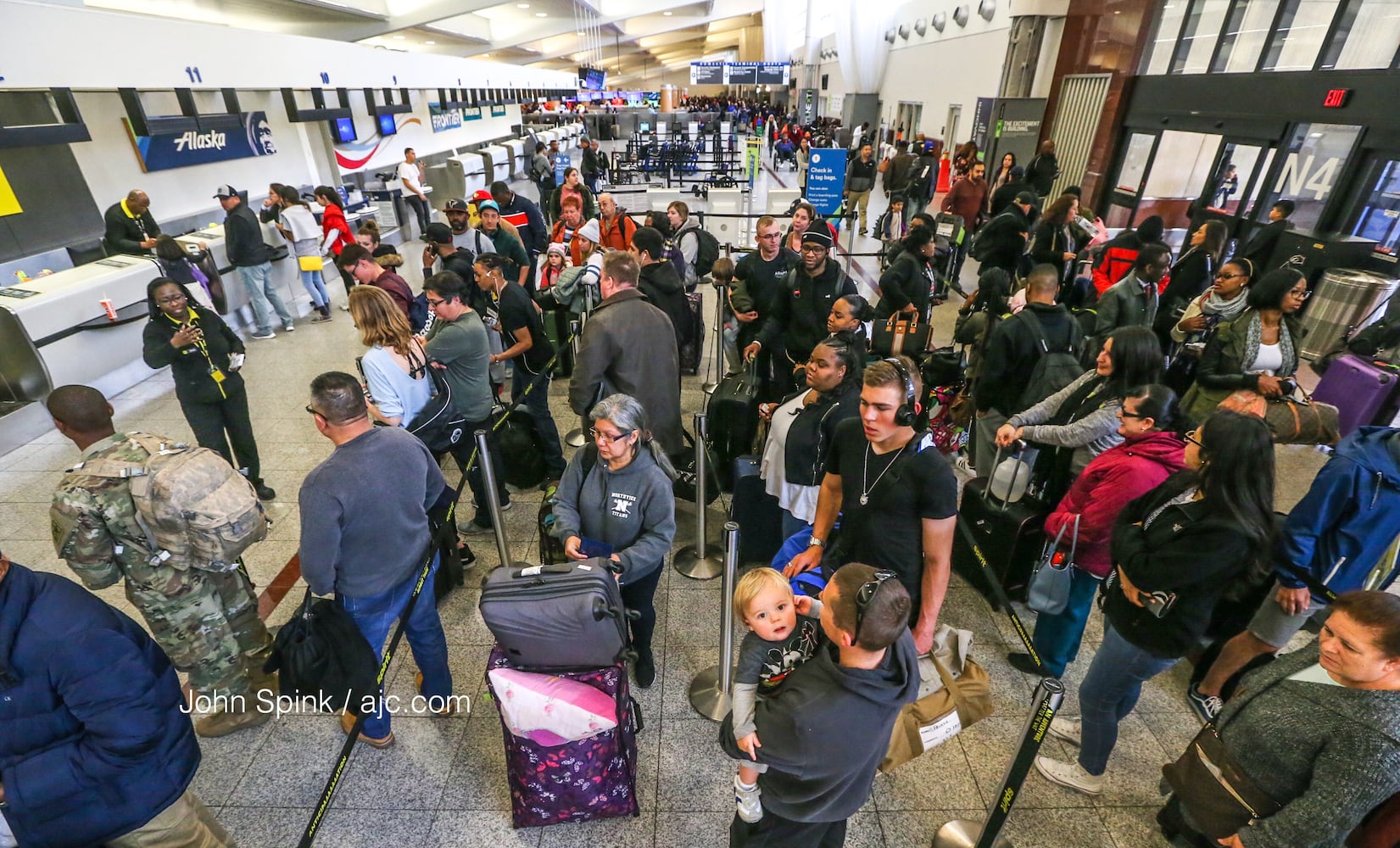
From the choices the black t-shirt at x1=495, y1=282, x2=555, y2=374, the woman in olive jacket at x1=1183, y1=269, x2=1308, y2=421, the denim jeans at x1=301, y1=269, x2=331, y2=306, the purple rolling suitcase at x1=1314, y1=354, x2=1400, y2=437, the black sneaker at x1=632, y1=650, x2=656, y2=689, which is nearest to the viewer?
the black sneaker at x1=632, y1=650, x2=656, y2=689

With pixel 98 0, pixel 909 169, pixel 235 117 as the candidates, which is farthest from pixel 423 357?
pixel 909 169

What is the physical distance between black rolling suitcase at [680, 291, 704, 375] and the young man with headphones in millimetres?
3356

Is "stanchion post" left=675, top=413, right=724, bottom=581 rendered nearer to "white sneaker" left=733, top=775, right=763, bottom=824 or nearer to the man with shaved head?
"white sneaker" left=733, top=775, right=763, bottom=824

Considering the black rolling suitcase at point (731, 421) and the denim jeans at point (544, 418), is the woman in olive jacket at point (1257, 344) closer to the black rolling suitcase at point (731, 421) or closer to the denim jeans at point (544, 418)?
the black rolling suitcase at point (731, 421)

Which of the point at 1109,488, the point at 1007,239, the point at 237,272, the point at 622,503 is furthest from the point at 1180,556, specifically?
the point at 237,272

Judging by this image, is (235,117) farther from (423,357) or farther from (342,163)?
(423,357)

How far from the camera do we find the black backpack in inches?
149

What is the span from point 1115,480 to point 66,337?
8308 millimetres

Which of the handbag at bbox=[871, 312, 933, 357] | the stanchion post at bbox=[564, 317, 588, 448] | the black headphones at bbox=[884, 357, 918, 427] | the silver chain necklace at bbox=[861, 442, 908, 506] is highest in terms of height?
the black headphones at bbox=[884, 357, 918, 427]

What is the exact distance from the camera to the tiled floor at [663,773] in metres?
2.52

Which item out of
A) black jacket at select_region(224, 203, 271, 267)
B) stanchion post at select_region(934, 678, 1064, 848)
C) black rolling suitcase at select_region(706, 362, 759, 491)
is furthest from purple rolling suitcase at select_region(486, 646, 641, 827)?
black jacket at select_region(224, 203, 271, 267)

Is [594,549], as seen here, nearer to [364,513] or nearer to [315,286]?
[364,513]

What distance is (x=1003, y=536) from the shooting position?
11.5ft

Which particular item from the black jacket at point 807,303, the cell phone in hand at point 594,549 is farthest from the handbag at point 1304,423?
the cell phone in hand at point 594,549
